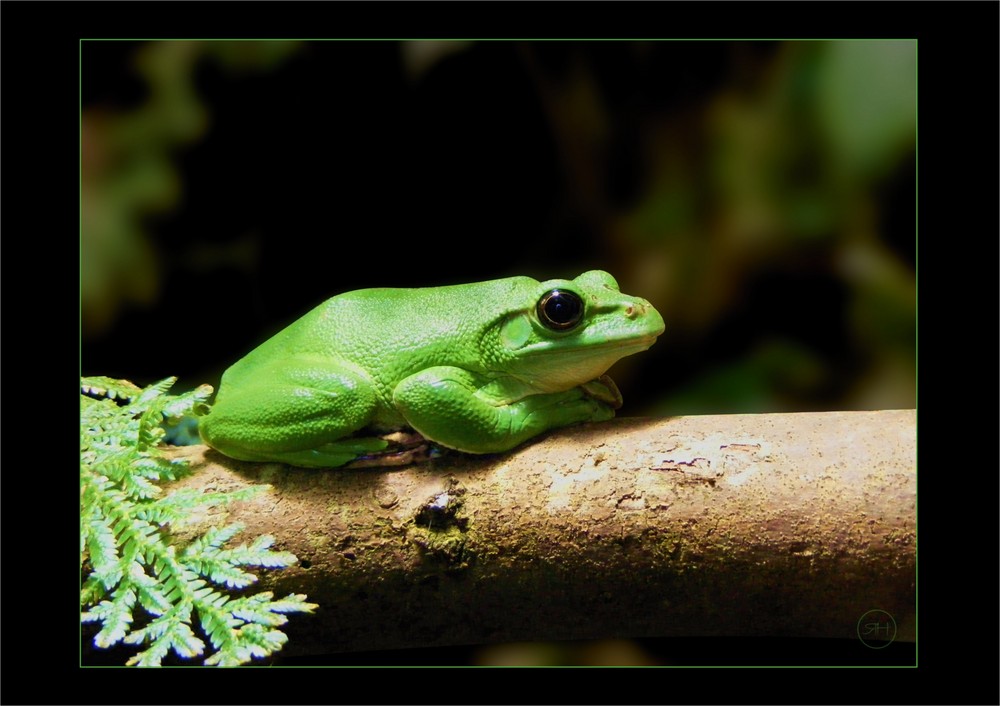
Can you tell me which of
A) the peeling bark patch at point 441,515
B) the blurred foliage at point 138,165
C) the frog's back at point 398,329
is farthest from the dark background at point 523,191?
the peeling bark patch at point 441,515

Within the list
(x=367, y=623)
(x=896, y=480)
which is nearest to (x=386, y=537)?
(x=367, y=623)

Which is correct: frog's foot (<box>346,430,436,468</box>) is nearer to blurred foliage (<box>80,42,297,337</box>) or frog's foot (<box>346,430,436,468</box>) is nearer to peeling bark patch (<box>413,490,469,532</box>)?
peeling bark patch (<box>413,490,469,532</box>)

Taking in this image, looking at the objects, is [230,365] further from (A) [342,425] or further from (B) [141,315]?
(A) [342,425]

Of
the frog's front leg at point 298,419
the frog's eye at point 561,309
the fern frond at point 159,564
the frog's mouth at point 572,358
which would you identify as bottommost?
the fern frond at point 159,564

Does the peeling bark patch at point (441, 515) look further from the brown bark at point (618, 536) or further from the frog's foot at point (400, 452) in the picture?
the frog's foot at point (400, 452)

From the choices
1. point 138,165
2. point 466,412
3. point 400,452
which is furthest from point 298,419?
point 138,165

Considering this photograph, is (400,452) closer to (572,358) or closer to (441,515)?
(441,515)

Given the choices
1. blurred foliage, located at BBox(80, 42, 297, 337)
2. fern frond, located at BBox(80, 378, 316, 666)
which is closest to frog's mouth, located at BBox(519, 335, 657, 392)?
fern frond, located at BBox(80, 378, 316, 666)
